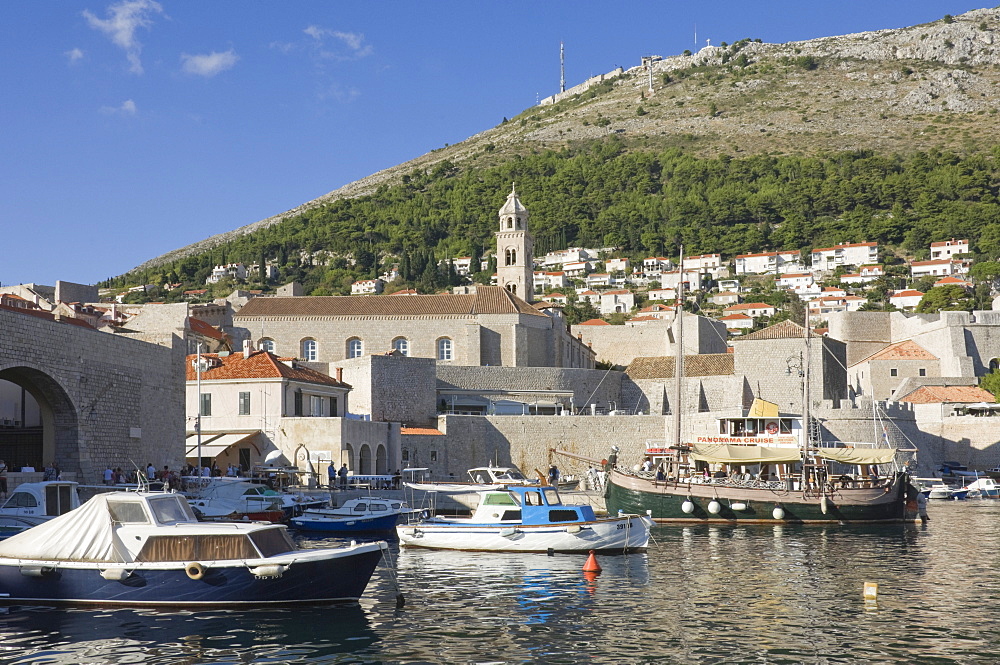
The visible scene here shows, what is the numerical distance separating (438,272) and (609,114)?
80.0 m

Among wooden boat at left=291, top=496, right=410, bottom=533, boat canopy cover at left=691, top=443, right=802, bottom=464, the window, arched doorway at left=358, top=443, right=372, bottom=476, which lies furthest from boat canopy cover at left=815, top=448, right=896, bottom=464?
the window

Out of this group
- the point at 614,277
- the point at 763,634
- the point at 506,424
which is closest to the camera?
the point at 763,634

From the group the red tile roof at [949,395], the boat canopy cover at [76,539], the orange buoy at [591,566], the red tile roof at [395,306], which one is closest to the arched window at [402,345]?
the red tile roof at [395,306]

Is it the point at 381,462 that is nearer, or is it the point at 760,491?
the point at 760,491

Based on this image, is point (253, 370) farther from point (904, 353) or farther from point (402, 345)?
point (904, 353)

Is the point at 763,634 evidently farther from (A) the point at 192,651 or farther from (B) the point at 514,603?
(A) the point at 192,651

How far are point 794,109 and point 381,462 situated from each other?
140 meters

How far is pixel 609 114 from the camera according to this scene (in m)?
182

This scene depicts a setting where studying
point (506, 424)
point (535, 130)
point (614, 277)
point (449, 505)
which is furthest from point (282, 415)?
point (535, 130)

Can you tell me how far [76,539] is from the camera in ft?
50.0

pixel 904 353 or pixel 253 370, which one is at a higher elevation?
pixel 904 353

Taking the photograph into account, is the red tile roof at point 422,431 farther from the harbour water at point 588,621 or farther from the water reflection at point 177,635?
the water reflection at point 177,635

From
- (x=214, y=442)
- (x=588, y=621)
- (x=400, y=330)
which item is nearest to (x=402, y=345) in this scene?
(x=400, y=330)

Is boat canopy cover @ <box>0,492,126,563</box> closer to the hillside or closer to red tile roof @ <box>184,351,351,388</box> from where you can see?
red tile roof @ <box>184,351,351,388</box>
